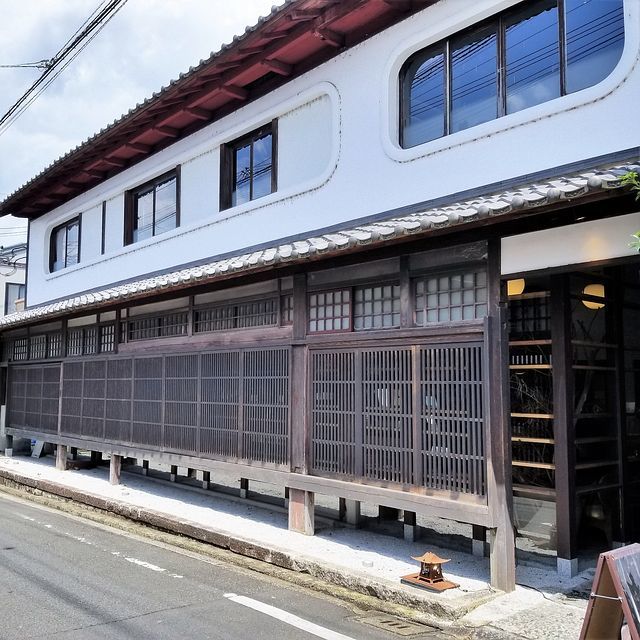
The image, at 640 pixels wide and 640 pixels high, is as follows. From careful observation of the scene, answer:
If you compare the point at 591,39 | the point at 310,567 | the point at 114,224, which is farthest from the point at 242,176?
Answer: the point at 310,567

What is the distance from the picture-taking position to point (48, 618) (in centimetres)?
588

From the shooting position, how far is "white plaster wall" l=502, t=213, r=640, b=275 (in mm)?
5914

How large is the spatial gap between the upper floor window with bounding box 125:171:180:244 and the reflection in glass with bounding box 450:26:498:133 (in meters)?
6.95

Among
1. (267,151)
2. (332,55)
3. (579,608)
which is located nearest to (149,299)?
(267,151)

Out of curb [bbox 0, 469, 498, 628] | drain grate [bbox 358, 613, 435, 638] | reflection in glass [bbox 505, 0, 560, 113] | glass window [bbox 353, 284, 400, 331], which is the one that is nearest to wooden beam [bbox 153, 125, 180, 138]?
glass window [bbox 353, 284, 400, 331]

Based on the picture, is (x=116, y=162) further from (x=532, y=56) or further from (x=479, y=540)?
(x=479, y=540)

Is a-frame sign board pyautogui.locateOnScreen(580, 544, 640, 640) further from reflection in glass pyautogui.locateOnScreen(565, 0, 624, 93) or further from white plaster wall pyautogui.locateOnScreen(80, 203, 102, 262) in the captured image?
white plaster wall pyautogui.locateOnScreen(80, 203, 102, 262)

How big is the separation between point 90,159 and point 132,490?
792 cm

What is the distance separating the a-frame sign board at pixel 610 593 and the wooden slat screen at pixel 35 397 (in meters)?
14.1

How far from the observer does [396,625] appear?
5883mm

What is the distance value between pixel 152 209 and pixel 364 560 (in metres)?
9.85

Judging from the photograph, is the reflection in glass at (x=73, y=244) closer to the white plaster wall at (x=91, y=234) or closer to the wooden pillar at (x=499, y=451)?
the white plaster wall at (x=91, y=234)

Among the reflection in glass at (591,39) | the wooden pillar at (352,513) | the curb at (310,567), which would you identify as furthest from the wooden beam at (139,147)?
the reflection in glass at (591,39)

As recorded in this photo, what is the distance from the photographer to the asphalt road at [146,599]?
5613mm
